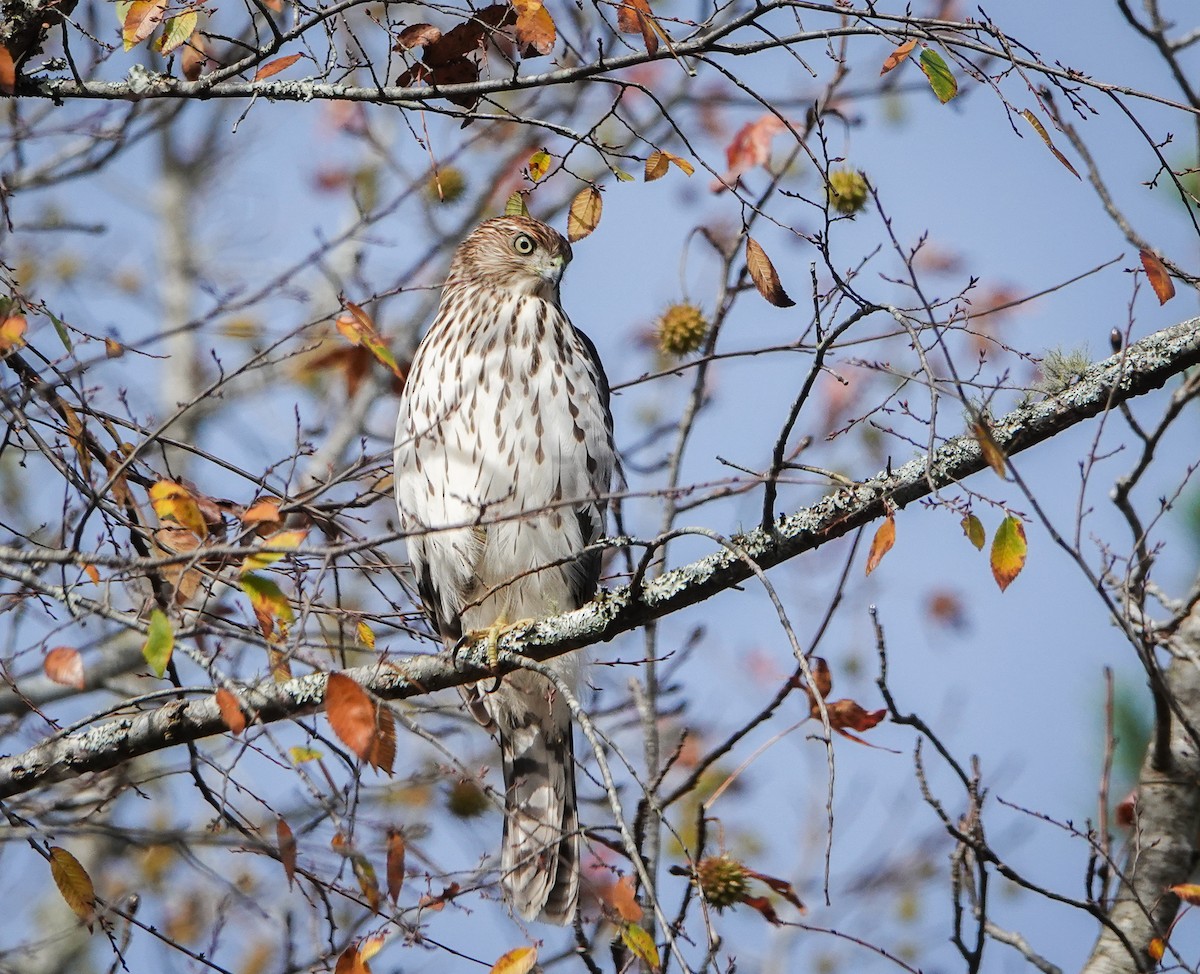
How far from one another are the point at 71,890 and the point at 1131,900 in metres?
2.46

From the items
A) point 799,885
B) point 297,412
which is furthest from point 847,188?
point 799,885

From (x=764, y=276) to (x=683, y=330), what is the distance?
190 cm

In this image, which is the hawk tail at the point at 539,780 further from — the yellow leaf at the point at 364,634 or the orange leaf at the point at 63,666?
→ the orange leaf at the point at 63,666

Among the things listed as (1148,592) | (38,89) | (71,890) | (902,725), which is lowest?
(71,890)

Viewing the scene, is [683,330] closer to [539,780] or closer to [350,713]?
[539,780]

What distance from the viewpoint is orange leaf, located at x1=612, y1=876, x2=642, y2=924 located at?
9.51ft

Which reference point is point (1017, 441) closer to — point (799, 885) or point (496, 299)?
point (496, 299)

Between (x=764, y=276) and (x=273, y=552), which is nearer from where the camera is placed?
(x=273, y=552)

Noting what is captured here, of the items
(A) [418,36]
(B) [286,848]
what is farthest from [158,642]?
(A) [418,36]

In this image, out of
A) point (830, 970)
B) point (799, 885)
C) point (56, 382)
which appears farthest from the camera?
point (830, 970)

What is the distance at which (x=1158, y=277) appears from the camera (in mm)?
2760

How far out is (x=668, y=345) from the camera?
4859 mm

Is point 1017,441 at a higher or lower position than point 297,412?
lower

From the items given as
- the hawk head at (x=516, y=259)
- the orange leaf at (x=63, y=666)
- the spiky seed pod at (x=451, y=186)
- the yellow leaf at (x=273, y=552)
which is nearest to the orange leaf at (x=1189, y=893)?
the yellow leaf at (x=273, y=552)
